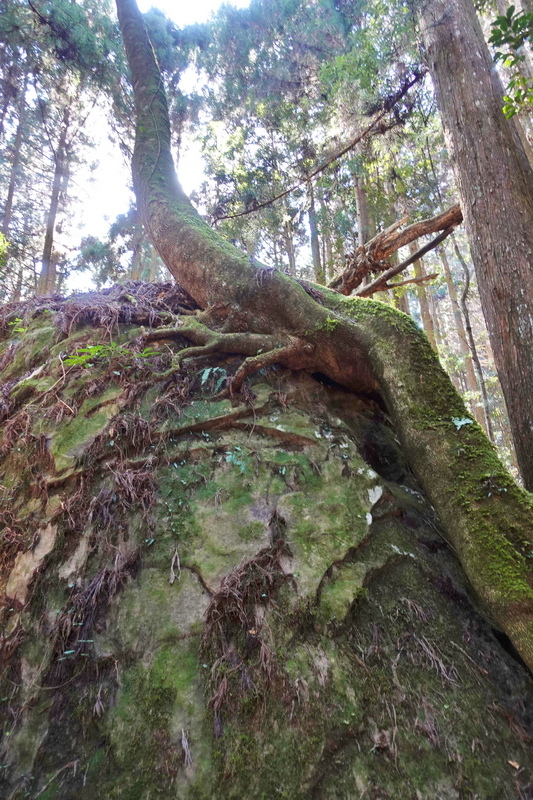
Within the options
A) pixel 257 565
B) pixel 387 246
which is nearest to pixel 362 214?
pixel 387 246

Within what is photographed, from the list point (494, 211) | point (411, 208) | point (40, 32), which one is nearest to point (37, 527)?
point (494, 211)

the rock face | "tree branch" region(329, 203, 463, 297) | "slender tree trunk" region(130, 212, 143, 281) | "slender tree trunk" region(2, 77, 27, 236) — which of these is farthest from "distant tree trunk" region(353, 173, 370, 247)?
"slender tree trunk" region(2, 77, 27, 236)

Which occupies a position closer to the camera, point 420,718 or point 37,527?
point 420,718

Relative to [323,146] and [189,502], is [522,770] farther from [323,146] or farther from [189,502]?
[323,146]

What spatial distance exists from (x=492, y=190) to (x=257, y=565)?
3.35 meters

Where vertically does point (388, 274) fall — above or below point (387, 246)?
below

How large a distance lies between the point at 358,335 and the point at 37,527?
2980 millimetres

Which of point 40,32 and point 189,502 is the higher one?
point 40,32

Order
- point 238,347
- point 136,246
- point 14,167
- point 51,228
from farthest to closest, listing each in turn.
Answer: point 136,246
point 14,167
point 51,228
point 238,347

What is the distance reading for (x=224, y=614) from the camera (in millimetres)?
2227

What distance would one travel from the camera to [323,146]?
7.48 metres

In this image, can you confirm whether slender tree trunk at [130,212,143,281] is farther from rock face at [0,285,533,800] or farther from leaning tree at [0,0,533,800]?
rock face at [0,285,533,800]

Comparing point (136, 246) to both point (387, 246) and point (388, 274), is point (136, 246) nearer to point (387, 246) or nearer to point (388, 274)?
point (387, 246)

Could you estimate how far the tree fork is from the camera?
2.31 m
